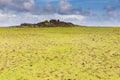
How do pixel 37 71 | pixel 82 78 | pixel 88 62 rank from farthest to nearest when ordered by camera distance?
1. pixel 88 62
2. pixel 37 71
3. pixel 82 78

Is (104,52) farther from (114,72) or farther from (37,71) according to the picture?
(37,71)

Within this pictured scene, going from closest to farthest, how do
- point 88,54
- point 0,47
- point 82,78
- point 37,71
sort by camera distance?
point 82,78, point 37,71, point 88,54, point 0,47

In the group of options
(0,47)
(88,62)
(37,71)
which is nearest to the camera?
(37,71)

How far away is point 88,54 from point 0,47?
9.72 metres

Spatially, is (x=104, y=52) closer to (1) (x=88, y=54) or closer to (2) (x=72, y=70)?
(1) (x=88, y=54)

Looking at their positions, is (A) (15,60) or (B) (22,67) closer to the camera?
(B) (22,67)

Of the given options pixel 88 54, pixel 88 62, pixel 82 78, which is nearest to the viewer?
pixel 82 78

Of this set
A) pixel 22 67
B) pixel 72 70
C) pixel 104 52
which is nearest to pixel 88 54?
pixel 104 52

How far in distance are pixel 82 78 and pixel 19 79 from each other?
15.5 ft

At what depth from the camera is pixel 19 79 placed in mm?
23750

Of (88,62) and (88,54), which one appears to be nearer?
(88,62)

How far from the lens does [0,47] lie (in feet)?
110

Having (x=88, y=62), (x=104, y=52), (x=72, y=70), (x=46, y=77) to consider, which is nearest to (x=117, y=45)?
(x=104, y=52)

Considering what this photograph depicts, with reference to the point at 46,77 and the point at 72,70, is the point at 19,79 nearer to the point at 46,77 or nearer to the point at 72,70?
the point at 46,77
